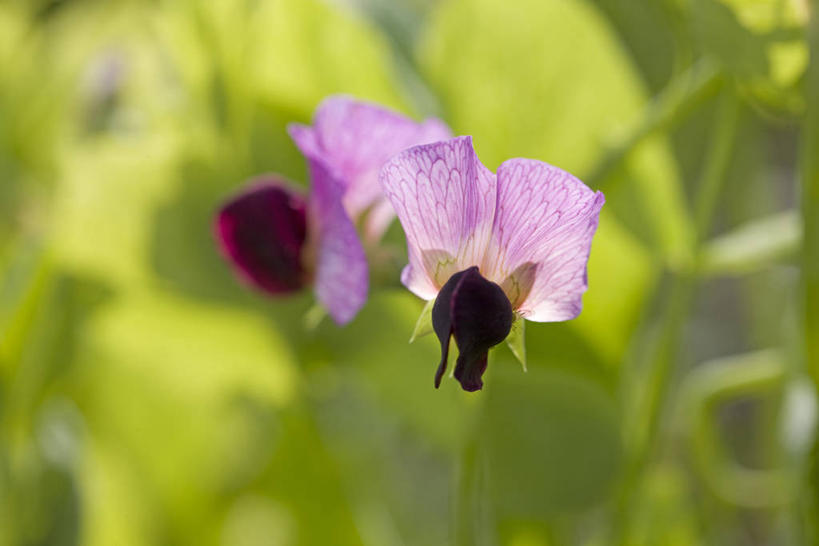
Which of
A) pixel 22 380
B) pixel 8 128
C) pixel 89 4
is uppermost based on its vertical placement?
pixel 89 4

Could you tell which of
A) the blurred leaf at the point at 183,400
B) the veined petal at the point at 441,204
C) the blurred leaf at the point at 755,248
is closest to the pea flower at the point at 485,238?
the veined petal at the point at 441,204

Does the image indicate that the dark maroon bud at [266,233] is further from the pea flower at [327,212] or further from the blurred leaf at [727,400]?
the blurred leaf at [727,400]

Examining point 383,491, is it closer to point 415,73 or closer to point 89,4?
point 415,73

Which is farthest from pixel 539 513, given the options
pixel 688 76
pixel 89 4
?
pixel 89 4

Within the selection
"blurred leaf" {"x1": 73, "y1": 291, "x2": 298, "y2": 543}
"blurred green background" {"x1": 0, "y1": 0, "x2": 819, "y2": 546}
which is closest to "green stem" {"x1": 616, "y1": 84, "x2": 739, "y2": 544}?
"blurred green background" {"x1": 0, "y1": 0, "x2": 819, "y2": 546}

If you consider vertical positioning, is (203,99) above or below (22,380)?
above

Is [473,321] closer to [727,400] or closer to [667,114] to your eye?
[667,114]
